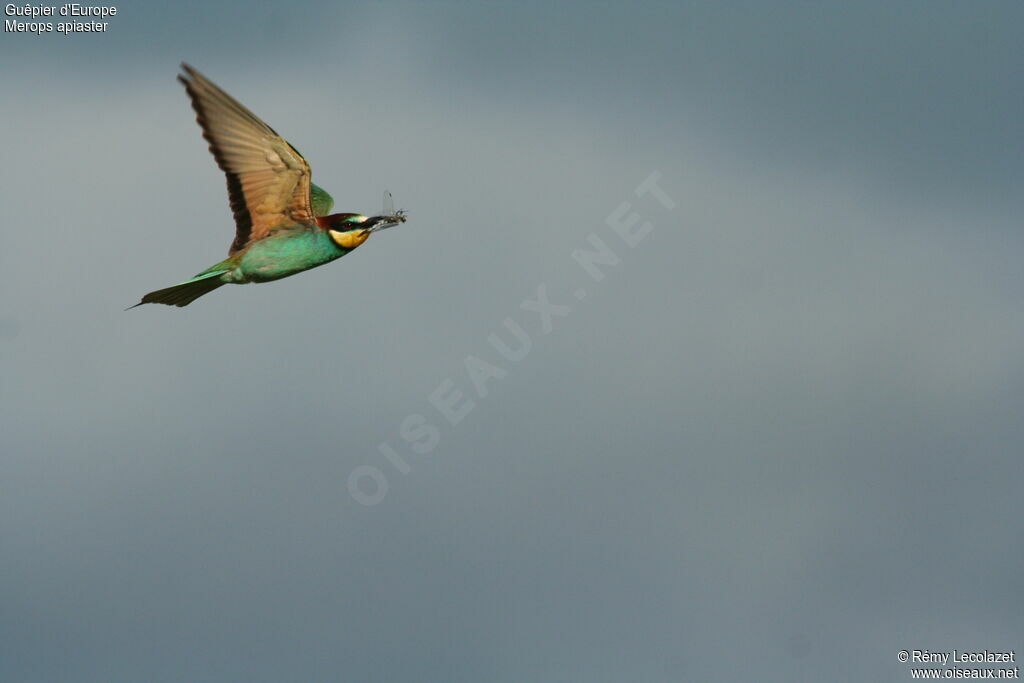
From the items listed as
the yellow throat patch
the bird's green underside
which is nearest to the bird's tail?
the bird's green underside

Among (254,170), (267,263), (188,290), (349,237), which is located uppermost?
(254,170)

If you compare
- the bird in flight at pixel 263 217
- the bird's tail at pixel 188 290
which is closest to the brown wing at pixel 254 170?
the bird in flight at pixel 263 217

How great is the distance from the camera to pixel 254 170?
15.7 metres

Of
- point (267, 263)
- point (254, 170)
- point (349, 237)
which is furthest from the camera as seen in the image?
point (254, 170)

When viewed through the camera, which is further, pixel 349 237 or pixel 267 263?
pixel 267 263

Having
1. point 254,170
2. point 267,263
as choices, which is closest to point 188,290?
point 267,263

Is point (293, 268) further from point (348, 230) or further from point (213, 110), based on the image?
point (213, 110)

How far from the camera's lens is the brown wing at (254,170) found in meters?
15.2

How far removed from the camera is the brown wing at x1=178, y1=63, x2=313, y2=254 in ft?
49.8

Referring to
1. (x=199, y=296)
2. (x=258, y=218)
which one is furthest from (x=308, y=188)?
(x=199, y=296)

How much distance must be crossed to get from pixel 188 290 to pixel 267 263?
3.28ft

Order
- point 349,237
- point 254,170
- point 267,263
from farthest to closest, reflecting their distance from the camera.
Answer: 1. point 254,170
2. point 267,263
3. point 349,237

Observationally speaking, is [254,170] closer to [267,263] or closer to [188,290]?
[267,263]

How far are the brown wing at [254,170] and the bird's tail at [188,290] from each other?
0.54 meters
